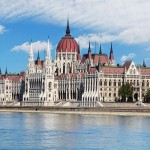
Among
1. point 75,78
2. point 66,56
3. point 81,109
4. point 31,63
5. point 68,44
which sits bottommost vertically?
point 81,109

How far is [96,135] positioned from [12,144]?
12.1m

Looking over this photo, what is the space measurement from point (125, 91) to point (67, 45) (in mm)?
44044

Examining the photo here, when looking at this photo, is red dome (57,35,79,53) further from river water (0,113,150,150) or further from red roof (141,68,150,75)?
river water (0,113,150,150)

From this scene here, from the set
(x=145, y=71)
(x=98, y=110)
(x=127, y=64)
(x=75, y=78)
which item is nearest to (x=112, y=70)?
(x=127, y=64)

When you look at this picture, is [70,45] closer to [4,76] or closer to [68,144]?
[4,76]

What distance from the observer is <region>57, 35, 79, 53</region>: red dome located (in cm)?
17688

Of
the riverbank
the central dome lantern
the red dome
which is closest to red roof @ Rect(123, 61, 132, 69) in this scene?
the riverbank

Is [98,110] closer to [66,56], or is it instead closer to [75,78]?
[75,78]

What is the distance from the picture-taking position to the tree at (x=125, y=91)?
13700cm

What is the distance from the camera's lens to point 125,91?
450ft

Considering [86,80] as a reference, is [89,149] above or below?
below

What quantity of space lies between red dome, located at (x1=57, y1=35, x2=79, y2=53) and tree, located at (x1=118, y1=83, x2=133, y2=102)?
41043 millimetres

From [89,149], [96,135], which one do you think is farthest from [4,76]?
[89,149]

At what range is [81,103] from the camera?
144500mm
